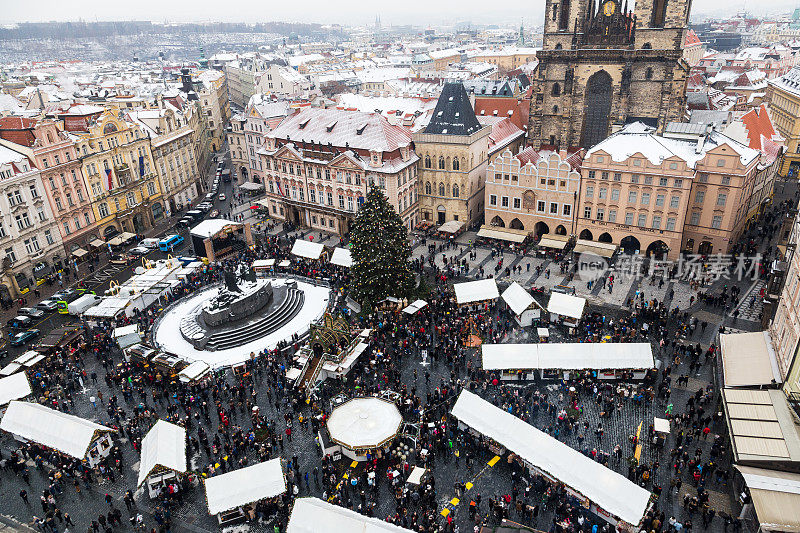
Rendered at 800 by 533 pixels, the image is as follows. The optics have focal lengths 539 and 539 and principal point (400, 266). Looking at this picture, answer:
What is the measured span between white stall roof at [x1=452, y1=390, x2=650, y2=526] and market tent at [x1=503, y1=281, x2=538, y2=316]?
1442 cm

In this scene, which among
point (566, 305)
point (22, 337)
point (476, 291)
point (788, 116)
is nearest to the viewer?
point (566, 305)

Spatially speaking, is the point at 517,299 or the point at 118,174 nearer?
the point at 517,299

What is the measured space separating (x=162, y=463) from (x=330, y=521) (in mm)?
11509

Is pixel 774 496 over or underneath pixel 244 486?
over

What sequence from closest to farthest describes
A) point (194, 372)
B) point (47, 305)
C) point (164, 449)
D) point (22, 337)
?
point (164, 449), point (194, 372), point (22, 337), point (47, 305)

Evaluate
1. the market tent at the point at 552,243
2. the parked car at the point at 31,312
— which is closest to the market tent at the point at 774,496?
the market tent at the point at 552,243

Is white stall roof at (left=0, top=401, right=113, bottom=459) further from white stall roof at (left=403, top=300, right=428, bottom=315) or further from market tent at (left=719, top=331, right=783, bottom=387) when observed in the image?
market tent at (left=719, top=331, right=783, bottom=387)

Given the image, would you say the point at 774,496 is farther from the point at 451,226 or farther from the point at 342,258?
the point at 451,226

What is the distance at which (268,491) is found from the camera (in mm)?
30109

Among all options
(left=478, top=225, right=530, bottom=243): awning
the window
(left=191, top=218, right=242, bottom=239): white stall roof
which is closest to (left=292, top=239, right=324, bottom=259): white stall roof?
(left=191, top=218, right=242, bottom=239): white stall roof

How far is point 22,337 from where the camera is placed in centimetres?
4956

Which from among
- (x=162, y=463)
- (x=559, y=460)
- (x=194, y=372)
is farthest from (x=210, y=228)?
(x=559, y=460)

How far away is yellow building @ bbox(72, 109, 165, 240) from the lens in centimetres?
6975

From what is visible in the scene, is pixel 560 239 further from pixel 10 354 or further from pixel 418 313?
pixel 10 354
